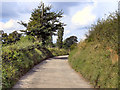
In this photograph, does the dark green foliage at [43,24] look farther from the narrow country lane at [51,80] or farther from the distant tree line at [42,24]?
the narrow country lane at [51,80]

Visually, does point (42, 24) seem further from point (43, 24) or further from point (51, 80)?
point (51, 80)

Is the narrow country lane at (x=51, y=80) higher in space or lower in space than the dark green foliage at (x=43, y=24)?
lower

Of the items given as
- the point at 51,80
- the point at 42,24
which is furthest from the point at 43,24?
the point at 51,80

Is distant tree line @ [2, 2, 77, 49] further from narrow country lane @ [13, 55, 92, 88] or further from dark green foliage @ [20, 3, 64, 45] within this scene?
narrow country lane @ [13, 55, 92, 88]

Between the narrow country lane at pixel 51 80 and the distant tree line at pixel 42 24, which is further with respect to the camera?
the distant tree line at pixel 42 24

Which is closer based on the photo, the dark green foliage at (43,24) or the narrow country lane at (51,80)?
the narrow country lane at (51,80)

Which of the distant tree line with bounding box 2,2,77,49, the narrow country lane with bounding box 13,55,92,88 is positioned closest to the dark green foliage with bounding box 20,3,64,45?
the distant tree line with bounding box 2,2,77,49

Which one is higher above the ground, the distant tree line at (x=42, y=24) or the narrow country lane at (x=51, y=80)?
the distant tree line at (x=42, y=24)

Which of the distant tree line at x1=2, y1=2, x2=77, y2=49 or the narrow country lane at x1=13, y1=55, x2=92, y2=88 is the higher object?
the distant tree line at x1=2, y1=2, x2=77, y2=49

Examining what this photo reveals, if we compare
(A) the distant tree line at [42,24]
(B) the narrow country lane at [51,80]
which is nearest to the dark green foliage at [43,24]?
(A) the distant tree line at [42,24]

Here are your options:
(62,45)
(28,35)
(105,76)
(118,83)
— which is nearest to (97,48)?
(105,76)

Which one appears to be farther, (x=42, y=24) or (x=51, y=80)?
(x=42, y=24)

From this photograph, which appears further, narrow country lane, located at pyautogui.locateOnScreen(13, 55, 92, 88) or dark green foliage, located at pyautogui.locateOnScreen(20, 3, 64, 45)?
dark green foliage, located at pyautogui.locateOnScreen(20, 3, 64, 45)

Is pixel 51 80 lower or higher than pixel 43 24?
lower
